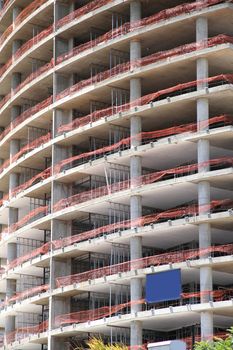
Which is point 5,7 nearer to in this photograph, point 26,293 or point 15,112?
point 15,112

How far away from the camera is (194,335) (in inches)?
2141

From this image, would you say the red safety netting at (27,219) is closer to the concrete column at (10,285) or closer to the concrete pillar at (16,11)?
the concrete column at (10,285)

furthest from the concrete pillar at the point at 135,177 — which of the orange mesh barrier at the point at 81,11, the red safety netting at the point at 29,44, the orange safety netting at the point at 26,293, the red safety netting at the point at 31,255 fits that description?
the orange safety netting at the point at 26,293

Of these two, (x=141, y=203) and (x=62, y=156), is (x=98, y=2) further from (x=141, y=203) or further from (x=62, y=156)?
(x=141, y=203)

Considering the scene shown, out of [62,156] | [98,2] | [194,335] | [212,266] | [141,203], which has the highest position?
[98,2]

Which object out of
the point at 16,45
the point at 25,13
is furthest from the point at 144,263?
the point at 16,45

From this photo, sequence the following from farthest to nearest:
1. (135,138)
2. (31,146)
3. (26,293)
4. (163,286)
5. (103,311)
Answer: (31,146)
(26,293)
(103,311)
(135,138)
(163,286)

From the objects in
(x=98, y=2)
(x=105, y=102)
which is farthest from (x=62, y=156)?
(x=98, y=2)

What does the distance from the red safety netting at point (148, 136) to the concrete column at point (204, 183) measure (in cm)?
78

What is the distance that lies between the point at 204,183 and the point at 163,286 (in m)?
6.04

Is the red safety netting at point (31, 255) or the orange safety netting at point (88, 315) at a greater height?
the red safety netting at point (31, 255)

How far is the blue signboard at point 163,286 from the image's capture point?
170ft

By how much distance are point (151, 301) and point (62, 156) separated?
1290 cm

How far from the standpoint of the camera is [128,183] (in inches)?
2227
